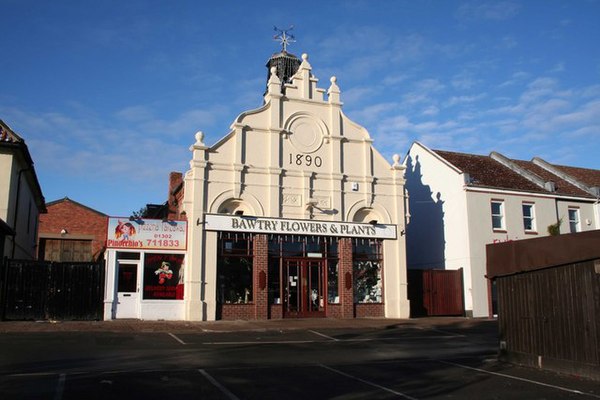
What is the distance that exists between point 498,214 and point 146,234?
17003mm

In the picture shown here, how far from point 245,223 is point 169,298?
13.4 feet

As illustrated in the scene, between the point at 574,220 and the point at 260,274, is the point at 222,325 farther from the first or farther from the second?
the point at 574,220

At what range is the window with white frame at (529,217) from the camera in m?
29.2

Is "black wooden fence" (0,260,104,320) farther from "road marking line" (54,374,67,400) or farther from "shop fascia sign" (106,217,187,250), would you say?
"road marking line" (54,374,67,400)

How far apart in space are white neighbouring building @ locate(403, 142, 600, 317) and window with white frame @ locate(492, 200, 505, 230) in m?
0.05

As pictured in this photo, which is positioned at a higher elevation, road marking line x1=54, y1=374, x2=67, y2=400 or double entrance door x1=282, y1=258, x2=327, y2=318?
double entrance door x1=282, y1=258, x2=327, y2=318

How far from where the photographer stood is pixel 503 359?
12.8 metres

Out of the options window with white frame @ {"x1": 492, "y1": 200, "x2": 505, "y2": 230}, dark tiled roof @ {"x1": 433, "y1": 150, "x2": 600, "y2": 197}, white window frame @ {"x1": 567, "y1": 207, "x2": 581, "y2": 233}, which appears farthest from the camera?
white window frame @ {"x1": 567, "y1": 207, "x2": 581, "y2": 233}

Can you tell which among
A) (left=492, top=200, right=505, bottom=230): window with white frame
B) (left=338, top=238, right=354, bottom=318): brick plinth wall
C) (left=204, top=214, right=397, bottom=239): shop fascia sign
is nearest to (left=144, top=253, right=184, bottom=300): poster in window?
(left=204, top=214, right=397, bottom=239): shop fascia sign

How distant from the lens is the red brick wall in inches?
1613

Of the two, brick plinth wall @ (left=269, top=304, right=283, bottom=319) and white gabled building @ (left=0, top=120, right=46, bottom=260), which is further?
brick plinth wall @ (left=269, top=304, right=283, bottom=319)

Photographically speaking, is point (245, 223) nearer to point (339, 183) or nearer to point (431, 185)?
point (339, 183)

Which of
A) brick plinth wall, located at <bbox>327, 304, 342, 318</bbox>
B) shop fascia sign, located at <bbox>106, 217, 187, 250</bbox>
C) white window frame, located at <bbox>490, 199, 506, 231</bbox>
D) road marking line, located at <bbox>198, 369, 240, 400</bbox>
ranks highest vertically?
white window frame, located at <bbox>490, 199, 506, 231</bbox>

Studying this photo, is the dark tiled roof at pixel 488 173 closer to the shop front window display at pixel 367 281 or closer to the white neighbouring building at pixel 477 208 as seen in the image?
the white neighbouring building at pixel 477 208
